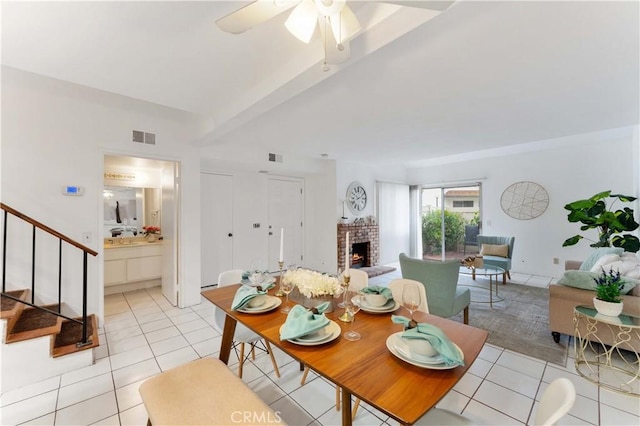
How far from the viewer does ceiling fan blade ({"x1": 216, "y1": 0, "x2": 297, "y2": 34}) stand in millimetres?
1076

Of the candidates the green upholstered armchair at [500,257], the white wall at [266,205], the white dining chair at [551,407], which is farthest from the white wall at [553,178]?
the white dining chair at [551,407]

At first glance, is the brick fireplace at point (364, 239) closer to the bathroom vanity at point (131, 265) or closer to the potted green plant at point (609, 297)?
the bathroom vanity at point (131, 265)

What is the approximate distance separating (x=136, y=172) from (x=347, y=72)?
417cm

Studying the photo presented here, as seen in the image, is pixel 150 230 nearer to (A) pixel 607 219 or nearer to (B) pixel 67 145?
(B) pixel 67 145

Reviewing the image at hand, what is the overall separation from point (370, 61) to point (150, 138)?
108 inches

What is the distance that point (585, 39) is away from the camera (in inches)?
67.1

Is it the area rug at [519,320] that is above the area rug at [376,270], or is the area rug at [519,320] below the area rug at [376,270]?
below

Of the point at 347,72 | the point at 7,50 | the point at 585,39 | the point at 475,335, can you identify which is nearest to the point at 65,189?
the point at 7,50

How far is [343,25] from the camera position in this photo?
128 centimetres

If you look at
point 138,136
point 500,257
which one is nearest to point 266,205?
point 138,136

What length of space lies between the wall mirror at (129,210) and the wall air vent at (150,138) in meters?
1.77

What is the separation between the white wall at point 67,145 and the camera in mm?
2482

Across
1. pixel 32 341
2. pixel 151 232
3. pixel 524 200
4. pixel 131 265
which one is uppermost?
pixel 524 200

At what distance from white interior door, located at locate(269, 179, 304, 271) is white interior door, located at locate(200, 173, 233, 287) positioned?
2.80 feet
